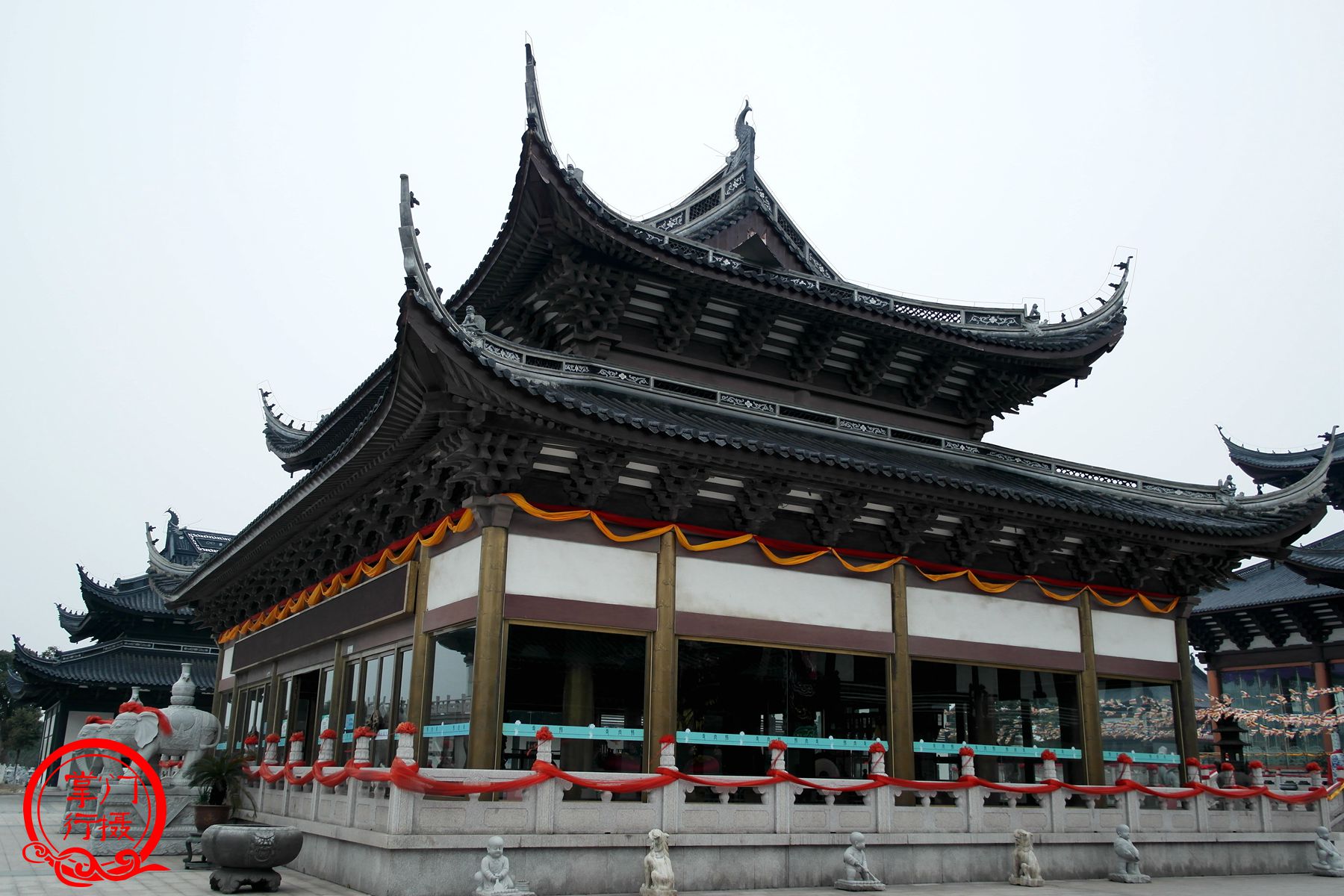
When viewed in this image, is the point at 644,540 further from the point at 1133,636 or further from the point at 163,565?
the point at 163,565

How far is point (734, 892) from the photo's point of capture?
40.5ft

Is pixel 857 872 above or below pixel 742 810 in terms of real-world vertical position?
below

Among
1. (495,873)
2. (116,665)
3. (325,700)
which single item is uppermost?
(116,665)

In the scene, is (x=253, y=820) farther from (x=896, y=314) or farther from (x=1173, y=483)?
(x=1173, y=483)

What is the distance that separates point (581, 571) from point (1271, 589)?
98.4ft

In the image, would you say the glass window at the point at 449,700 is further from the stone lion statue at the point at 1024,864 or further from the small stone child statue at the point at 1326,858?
the small stone child statue at the point at 1326,858

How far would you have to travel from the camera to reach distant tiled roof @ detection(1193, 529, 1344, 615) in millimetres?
32594

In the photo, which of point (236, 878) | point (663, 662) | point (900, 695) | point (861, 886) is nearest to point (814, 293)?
point (900, 695)

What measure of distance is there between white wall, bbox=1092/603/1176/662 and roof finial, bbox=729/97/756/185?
1063 cm

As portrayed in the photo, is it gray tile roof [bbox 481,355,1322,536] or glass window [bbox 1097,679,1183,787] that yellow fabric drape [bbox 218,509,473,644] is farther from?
glass window [bbox 1097,679,1183,787]

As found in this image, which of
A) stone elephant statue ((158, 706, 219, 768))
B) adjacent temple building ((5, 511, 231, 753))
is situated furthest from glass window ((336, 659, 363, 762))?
adjacent temple building ((5, 511, 231, 753))

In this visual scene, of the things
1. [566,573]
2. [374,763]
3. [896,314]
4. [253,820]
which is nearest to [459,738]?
[566,573]

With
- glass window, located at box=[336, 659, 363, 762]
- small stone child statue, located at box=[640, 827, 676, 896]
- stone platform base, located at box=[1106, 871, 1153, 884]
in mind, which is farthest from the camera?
glass window, located at box=[336, 659, 363, 762]

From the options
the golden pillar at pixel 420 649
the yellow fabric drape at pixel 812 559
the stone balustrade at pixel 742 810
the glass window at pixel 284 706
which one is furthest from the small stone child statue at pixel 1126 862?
the glass window at pixel 284 706
